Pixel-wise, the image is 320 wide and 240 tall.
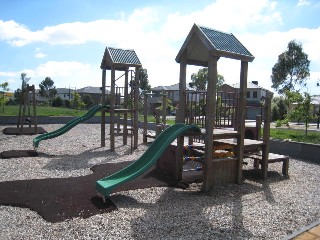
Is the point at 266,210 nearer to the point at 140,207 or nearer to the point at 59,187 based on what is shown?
the point at 140,207

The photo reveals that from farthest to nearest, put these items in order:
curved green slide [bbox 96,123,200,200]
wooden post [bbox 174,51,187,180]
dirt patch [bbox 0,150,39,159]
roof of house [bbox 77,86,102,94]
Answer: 1. roof of house [bbox 77,86,102,94]
2. dirt patch [bbox 0,150,39,159]
3. wooden post [bbox 174,51,187,180]
4. curved green slide [bbox 96,123,200,200]

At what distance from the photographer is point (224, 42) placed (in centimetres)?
621

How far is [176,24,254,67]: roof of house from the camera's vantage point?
233 inches

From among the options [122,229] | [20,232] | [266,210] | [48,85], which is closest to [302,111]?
[266,210]

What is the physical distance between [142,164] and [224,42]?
9.81ft

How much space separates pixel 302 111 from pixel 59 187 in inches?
444

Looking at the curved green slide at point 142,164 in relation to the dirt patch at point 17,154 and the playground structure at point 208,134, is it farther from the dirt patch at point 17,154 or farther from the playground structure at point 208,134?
the dirt patch at point 17,154

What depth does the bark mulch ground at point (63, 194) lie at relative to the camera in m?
4.62

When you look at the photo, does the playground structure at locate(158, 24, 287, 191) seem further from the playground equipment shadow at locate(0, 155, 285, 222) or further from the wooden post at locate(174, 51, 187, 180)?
the playground equipment shadow at locate(0, 155, 285, 222)

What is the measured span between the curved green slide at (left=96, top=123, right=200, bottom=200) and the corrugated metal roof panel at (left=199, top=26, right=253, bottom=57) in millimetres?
1708

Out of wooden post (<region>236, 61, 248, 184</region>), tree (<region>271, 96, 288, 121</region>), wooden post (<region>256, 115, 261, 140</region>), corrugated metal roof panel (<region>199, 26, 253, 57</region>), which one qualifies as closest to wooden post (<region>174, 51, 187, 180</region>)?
corrugated metal roof panel (<region>199, 26, 253, 57</region>)

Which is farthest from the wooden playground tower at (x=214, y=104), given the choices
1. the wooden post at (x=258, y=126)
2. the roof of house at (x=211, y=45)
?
the wooden post at (x=258, y=126)

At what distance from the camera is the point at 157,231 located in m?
3.99

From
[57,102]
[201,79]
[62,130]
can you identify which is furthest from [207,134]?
[57,102]
